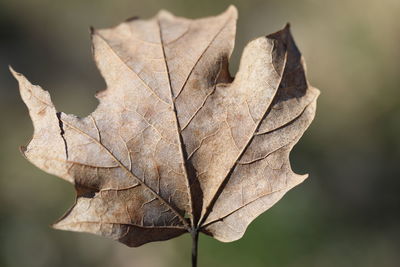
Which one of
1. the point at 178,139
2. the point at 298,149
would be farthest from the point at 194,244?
the point at 298,149

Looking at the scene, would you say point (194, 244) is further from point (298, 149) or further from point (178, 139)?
point (298, 149)

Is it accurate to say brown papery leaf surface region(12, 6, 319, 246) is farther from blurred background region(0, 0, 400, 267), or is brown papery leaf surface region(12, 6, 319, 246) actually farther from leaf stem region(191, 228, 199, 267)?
blurred background region(0, 0, 400, 267)

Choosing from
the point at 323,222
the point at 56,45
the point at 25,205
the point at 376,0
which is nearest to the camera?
the point at 323,222

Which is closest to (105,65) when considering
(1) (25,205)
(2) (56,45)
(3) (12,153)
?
(1) (25,205)

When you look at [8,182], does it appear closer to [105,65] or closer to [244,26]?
[244,26]

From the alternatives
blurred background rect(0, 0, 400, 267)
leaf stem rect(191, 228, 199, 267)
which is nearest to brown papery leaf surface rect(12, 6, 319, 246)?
leaf stem rect(191, 228, 199, 267)

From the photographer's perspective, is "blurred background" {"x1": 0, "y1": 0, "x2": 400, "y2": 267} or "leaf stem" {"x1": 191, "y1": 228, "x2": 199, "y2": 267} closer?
"leaf stem" {"x1": 191, "y1": 228, "x2": 199, "y2": 267}
